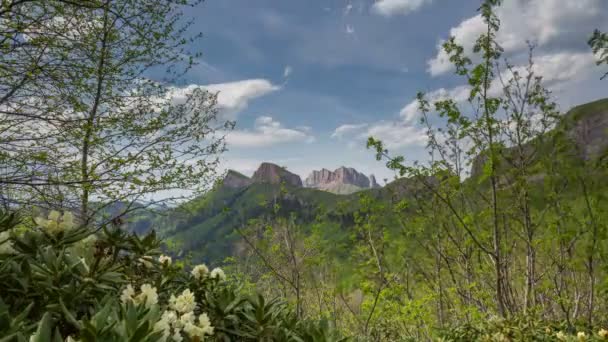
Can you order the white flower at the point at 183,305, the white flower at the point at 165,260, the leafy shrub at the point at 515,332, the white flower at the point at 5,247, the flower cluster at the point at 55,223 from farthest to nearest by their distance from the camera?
the leafy shrub at the point at 515,332
the white flower at the point at 165,260
the flower cluster at the point at 55,223
the white flower at the point at 5,247
the white flower at the point at 183,305

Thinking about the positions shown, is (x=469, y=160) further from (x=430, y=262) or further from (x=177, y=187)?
(x=177, y=187)

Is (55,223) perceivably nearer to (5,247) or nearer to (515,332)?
(5,247)

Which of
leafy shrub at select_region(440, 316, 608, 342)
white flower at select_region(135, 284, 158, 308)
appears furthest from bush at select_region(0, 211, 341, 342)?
leafy shrub at select_region(440, 316, 608, 342)

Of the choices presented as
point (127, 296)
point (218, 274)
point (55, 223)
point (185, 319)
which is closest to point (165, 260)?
point (218, 274)

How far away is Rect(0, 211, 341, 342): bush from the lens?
1.39 meters

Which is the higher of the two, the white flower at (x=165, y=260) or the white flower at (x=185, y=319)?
the white flower at (x=165, y=260)

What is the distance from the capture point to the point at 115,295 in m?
1.79

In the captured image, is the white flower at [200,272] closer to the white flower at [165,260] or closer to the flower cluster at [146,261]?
the white flower at [165,260]

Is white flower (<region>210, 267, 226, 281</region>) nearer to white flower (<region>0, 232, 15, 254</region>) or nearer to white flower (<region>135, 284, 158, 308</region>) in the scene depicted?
white flower (<region>135, 284, 158, 308</region>)

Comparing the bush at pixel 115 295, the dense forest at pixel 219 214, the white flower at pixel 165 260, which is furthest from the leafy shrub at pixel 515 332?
the white flower at pixel 165 260

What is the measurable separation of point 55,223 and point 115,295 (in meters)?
0.80

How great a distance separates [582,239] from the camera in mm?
5812

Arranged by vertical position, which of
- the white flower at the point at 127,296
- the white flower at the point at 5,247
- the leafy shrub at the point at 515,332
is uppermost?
the white flower at the point at 5,247

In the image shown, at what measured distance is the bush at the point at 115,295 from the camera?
139 centimetres
